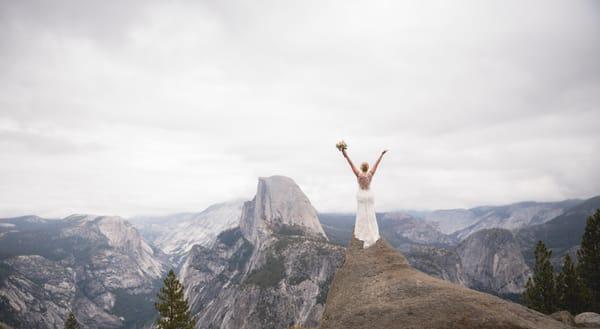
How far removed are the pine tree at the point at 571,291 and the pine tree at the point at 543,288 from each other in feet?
3.85

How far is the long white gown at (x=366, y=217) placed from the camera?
53.3 feet

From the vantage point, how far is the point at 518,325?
9.84 m

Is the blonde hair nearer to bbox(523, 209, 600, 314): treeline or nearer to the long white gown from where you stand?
the long white gown

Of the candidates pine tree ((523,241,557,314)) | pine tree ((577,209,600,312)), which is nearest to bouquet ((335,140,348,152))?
pine tree ((523,241,557,314))

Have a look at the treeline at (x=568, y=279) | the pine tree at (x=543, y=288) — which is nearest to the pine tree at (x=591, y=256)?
the treeline at (x=568, y=279)

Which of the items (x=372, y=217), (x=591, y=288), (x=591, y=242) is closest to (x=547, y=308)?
(x=591, y=288)

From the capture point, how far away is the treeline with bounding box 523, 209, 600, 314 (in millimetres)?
39469

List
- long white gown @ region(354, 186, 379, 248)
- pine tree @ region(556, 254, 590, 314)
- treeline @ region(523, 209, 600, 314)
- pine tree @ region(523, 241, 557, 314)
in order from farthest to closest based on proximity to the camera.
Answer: pine tree @ region(523, 241, 557, 314) < treeline @ region(523, 209, 600, 314) < pine tree @ region(556, 254, 590, 314) < long white gown @ region(354, 186, 379, 248)

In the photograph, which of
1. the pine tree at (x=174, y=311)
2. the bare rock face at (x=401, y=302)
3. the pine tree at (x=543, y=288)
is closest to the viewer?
the bare rock face at (x=401, y=302)

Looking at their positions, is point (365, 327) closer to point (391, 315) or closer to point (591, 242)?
point (391, 315)

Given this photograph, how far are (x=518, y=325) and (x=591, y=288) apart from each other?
152ft

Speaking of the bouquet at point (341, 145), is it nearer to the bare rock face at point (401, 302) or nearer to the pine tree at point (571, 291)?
the bare rock face at point (401, 302)

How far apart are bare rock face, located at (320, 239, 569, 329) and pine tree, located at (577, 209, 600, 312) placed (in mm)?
42195

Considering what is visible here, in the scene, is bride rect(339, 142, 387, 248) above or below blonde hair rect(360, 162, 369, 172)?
below
